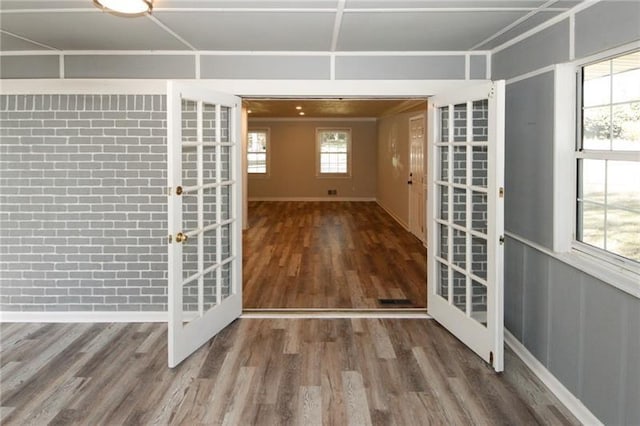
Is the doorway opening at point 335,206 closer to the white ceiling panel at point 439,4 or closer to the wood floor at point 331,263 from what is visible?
the wood floor at point 331,263

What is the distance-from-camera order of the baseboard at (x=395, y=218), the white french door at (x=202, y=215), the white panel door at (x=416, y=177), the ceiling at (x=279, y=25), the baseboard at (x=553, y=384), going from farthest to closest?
the baseboard at (x=395, y=218), the white panel door at (x=416, y=177), the white french door at (x=202, y=215), the ceiling at (x=279, y=25), the baseboard at (x=553, y=384)

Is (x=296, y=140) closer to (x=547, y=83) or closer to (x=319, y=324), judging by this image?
(x=319, y=324)

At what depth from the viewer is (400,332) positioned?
162 inches

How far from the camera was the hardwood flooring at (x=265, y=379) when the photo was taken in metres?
2.81

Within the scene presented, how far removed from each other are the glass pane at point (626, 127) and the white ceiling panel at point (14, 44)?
400cm

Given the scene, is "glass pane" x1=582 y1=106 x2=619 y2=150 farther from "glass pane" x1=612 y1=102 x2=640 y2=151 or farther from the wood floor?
the wood floor

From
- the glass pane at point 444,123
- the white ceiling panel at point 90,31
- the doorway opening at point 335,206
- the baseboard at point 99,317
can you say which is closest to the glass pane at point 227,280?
the doorway opening at point 335,206

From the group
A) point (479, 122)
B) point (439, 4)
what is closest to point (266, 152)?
point (479, 122)

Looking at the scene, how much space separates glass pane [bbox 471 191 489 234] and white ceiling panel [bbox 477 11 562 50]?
1.12m

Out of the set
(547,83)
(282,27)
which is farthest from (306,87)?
(547,83)

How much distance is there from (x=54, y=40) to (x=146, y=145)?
39.5 inches

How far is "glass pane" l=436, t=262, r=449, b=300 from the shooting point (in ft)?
14.2

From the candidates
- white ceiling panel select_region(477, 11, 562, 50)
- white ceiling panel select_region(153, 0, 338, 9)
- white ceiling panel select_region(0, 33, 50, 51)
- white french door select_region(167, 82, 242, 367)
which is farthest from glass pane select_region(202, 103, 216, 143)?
white ceiling panel select_region(477, 11, 562, 50)

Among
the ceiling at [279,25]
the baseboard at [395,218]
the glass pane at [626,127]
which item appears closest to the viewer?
the glass pane at [626,127]
